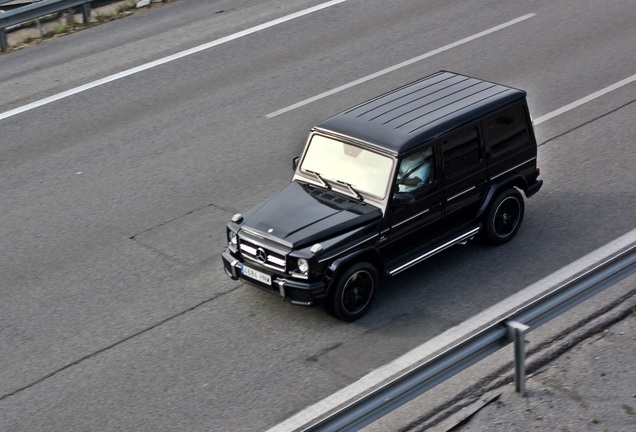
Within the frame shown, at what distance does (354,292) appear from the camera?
923 centimetres

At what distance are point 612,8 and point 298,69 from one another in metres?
5.92

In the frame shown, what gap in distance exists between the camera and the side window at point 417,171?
955 cm

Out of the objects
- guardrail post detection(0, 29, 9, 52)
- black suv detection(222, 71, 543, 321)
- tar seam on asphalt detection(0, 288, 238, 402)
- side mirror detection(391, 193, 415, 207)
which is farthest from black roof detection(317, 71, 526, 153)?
guardrail post detection(0, 29, 9, 52)

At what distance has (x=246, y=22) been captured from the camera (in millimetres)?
17781

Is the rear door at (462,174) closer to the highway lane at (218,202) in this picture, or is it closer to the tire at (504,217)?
the tire at (504,217)

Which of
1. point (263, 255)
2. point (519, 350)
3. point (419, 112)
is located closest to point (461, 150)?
point (419, 112)

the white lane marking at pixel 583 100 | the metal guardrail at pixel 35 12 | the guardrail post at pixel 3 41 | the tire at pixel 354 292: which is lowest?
the tire at pixel 354 292

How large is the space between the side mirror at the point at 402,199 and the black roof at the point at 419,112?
43 centimetres

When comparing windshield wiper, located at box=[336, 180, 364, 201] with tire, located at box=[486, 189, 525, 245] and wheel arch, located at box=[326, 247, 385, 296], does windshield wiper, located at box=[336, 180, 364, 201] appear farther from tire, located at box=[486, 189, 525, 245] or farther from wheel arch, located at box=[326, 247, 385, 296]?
tire, located at box=[486, 189, 525, 245]

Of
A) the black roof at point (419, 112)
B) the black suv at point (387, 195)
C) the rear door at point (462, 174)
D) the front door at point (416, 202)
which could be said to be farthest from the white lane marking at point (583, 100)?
the front door at point (416, 202)

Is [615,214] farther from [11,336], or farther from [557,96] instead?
[11,336]

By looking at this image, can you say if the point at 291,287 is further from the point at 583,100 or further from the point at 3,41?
the point at 3,41

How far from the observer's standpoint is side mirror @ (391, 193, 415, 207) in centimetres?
941

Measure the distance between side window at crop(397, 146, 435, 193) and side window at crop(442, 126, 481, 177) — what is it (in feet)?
0.60
